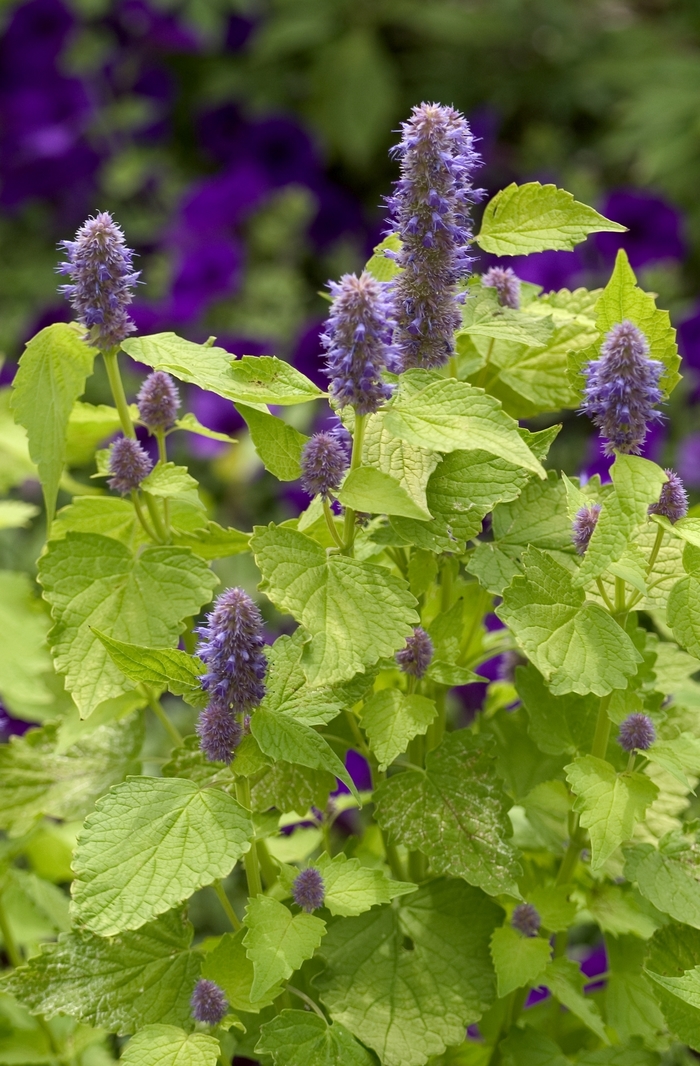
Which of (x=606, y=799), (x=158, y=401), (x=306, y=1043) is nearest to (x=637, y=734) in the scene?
(x=606, y=799)

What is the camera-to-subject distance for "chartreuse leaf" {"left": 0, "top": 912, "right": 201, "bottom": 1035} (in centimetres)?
75

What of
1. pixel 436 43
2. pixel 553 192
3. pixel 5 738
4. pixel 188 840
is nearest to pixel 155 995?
pixel 188 840

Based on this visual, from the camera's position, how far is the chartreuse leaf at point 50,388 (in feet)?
2.39

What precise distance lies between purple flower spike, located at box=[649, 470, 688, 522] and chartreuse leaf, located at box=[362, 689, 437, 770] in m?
0.18

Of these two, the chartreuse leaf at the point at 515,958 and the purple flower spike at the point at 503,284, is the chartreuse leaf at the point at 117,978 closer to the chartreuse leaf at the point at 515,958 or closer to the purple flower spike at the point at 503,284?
the chartreuse leaf at the point at 515,958

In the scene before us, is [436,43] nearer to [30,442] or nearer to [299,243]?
[299,243]

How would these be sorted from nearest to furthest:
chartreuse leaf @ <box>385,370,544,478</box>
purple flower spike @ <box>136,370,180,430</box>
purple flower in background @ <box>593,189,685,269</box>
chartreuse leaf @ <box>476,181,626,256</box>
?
chartreuse leaf @ <box>385,370,544,478</box> → chartreuse leaf @ <box>476,181,626,256</box> → purple flower spike @ <box>136,370,180,430</box> → purple flower in background @ <box>593,189,685,269</box>

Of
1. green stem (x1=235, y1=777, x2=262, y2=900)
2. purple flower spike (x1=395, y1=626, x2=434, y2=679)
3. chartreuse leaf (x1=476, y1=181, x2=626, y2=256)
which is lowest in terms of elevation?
green stem (x1=235, y1=777, x2=262, y2=900)

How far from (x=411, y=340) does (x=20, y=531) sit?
1.65 m

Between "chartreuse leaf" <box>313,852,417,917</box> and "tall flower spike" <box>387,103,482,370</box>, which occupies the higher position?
"tall flower spike" <box>387,103,482,370</box>

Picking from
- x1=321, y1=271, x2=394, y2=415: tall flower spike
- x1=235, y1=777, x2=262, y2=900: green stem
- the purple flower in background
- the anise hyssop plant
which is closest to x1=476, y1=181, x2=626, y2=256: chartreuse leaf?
the anise hyssop plant

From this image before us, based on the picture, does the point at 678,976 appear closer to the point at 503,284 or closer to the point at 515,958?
the point at 515,958

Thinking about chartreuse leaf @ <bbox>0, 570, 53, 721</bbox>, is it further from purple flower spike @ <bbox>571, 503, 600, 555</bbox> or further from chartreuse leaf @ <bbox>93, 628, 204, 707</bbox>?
purple flower spike @ <bbox>571, 503, 600, 555</bbox>

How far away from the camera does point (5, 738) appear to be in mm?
1579
